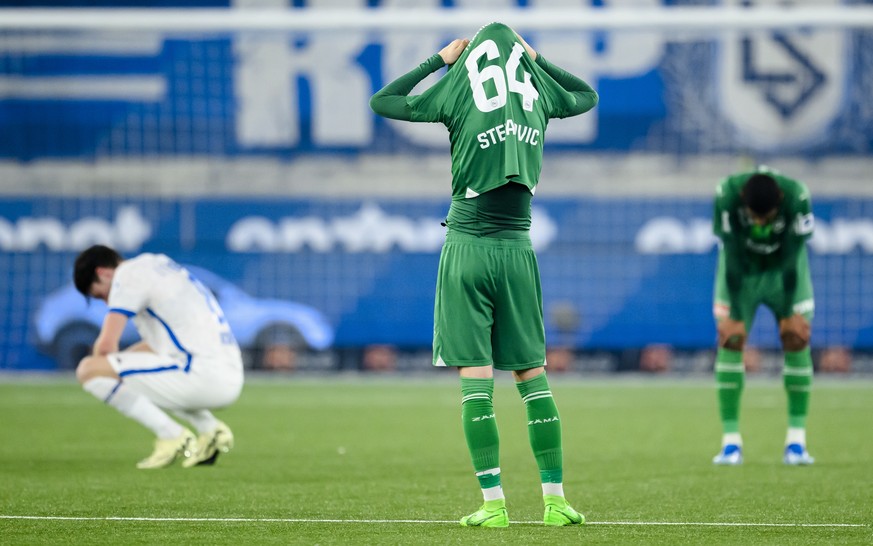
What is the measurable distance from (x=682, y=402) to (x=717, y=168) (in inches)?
247

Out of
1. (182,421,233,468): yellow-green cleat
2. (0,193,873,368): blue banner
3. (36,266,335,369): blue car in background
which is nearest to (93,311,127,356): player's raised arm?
(182,421,233,468): yellow-green cleat

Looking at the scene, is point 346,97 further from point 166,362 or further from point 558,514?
point 558,514

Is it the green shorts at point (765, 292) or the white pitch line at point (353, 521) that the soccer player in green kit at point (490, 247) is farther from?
the green shorts at point (765, 292)

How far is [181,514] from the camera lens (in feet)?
21.4

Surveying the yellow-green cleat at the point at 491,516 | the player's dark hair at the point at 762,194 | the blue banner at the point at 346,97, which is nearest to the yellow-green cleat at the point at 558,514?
the yellow-green cleat at the point at 491,516

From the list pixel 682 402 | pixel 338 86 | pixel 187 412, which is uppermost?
pixel 338 86

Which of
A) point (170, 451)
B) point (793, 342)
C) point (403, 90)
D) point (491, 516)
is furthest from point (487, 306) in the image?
point (793, 342)

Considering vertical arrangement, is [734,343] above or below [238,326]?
above

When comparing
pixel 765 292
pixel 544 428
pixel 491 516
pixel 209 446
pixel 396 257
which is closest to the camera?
pixel 491 516

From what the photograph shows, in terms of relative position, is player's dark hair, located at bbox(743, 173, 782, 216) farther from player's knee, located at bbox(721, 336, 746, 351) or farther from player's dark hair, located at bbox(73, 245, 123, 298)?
player's dark hair, located at bbox(73, 245, 123, 298)

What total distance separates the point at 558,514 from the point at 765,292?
3.72m

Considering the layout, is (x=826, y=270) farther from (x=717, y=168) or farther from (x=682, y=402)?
(x=682, y=402)

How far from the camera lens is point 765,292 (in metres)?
9.38

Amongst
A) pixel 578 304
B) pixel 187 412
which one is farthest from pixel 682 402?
pixel 187 412
